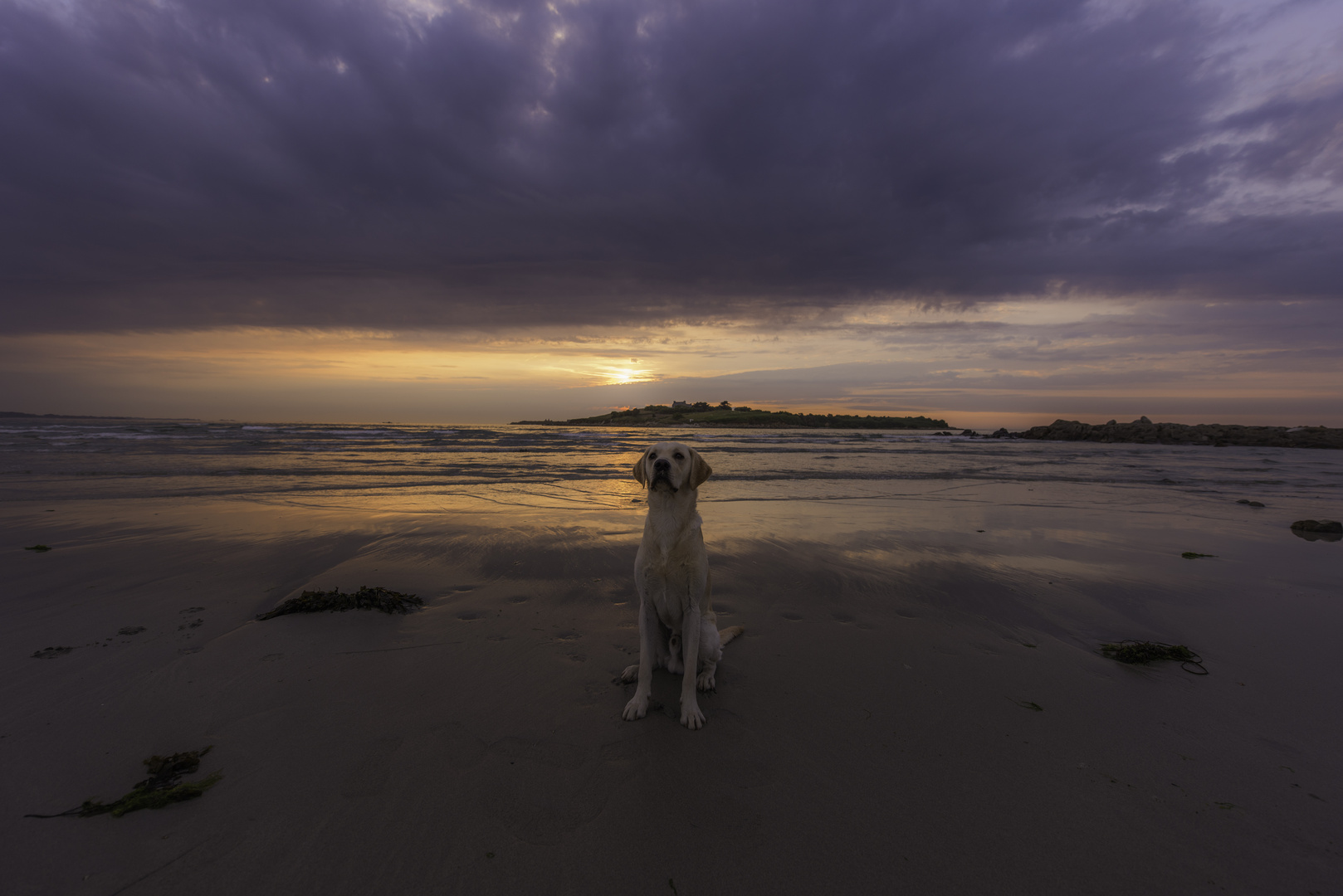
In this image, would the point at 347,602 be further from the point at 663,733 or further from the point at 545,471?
the point at 545,471

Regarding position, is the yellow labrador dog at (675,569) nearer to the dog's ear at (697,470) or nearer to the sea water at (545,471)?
the dog's ear at (697,470)

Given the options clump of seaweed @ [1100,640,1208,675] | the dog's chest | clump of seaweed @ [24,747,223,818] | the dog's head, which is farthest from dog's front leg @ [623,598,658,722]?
clump of seaweed @ [1100,640,1208,675]

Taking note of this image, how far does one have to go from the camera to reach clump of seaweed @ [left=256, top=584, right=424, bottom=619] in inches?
166

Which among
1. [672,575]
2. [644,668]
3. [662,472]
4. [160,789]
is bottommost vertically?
[160,789]

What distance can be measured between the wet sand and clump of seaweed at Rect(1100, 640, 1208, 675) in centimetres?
12

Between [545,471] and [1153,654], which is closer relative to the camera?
[1153,654]

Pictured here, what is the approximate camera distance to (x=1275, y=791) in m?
2.33

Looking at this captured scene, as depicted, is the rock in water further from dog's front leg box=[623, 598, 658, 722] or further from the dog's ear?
dog's front leg box=[623, 598, 658, 722]

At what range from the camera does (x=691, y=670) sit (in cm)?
316

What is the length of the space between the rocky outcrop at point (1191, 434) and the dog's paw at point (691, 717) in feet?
155

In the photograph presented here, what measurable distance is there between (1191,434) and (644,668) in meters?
50.9

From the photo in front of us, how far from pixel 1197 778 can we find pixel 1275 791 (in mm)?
270

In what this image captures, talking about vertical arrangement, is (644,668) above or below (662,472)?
below

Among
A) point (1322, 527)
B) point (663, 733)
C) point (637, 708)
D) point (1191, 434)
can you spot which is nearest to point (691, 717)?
point (663, 733)
